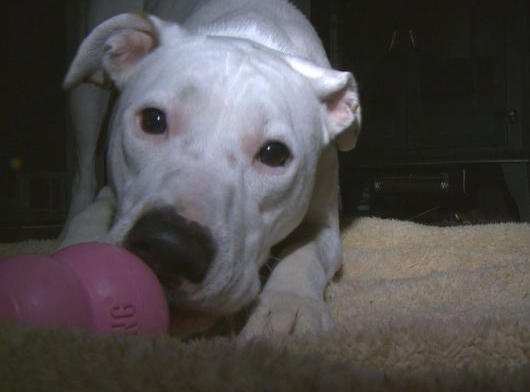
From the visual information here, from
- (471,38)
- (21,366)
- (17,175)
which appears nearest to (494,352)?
(21,366)

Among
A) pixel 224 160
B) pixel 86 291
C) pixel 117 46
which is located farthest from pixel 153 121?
pixel 86 291

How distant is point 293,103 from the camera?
4.73ft

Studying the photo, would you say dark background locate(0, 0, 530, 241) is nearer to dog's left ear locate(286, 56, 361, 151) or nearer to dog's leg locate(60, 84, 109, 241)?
dog's leg locate(60, 84, 109, 241)

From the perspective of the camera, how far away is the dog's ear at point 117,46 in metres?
1.56

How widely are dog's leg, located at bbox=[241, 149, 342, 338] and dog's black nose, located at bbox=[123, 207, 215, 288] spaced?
0.19m

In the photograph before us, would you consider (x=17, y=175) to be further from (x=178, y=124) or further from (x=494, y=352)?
(x=494, y=352)

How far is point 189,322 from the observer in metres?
1.06

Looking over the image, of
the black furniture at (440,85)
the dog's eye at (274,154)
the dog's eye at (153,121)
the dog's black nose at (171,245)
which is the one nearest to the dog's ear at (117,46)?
the dog's eye at (153,121)

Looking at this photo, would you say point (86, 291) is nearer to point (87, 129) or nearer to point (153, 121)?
point (153, 121)

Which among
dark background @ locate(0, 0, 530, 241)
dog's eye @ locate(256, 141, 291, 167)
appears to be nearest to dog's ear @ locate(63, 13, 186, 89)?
dog's eye @ locate(256, 141, 291, 167)

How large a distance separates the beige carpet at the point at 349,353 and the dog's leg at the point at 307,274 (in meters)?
0.08

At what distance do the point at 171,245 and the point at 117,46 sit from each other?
84 centimetres

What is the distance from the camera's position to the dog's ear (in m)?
1.56

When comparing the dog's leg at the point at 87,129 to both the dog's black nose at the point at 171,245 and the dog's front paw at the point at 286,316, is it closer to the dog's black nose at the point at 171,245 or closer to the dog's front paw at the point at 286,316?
the dog's front paw at the point at 286,316
